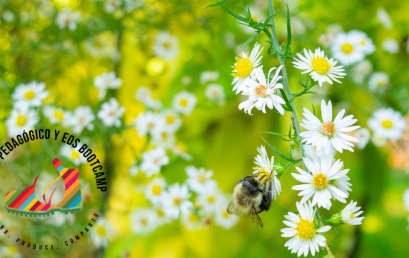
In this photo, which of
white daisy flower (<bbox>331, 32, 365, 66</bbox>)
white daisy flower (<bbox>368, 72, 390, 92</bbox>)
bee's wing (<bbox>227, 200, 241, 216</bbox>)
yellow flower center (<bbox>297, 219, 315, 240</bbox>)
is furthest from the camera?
white daisy flower (<bbox>368, 72, 390, 92</bbox>)

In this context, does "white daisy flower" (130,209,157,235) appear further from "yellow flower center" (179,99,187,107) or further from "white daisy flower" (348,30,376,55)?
"white daisy flower" (348,30,376,55)

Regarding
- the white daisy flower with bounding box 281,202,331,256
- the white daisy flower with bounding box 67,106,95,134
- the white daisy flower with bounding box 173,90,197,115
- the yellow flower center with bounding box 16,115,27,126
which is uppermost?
the white daisy flower with bounding box 173,90,197,115

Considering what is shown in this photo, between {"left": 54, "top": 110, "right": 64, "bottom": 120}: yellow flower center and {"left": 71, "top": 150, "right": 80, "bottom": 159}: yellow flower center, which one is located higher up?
{"left": 54, "top": 110, "right": 64, "bottom": 120}: yellow flower center

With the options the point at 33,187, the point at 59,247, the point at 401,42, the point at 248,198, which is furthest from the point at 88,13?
the point at 401,42

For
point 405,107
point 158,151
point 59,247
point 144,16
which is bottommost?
point 59,247

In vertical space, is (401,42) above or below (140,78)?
above

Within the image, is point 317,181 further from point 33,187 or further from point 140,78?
point 140,78

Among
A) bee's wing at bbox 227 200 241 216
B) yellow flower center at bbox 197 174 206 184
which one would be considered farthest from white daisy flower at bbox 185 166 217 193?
bee's wing at bbox 227 200 241 216

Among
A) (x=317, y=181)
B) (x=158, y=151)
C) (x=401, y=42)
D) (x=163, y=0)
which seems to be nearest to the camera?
(x=317, y=181)

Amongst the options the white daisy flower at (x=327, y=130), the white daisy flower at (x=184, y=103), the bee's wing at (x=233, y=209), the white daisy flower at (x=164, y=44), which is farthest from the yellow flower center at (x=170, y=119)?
the white daisy flower at (x=327, y=130)
